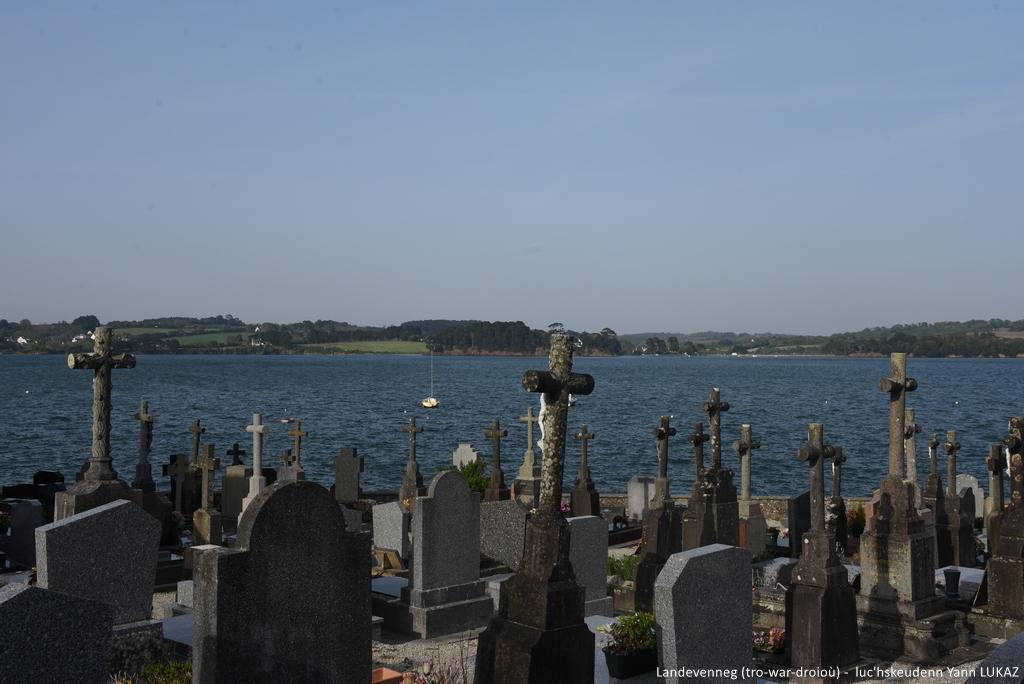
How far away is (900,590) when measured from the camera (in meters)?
10.9

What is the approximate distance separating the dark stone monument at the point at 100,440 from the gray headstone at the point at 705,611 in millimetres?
7357

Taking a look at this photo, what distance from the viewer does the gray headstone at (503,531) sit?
14078 millimetres

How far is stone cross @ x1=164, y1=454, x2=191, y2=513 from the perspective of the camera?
62.2 ft

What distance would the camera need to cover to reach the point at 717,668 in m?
7.85

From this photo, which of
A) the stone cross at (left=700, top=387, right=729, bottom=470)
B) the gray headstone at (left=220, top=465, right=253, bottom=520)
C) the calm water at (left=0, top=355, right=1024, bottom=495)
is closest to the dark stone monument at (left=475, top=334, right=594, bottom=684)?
the stone cross at (left=700, top=387, right=729, bottom=470)

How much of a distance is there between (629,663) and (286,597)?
10.1ft

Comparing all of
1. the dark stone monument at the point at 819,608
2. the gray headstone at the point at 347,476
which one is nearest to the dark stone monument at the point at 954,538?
the dark stone monument at the point at 819,608

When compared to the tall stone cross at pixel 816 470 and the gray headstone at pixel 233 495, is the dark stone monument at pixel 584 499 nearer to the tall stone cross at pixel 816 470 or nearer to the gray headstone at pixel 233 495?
the gray headstone at pixel 233 495

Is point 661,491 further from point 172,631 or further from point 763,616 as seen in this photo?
point 172,631

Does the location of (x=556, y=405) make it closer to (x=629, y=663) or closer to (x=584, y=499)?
(x=629, y=663)

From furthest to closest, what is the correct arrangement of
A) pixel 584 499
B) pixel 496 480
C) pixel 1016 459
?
pixel 584 499
pixel 496 480
pixel 1016 459

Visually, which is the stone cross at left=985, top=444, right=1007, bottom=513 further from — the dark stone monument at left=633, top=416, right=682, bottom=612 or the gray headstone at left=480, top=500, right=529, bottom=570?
the gray headstone at left=480, top=500, right=529, bottom=570

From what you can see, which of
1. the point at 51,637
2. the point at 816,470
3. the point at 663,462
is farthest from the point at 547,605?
the point at 663,462

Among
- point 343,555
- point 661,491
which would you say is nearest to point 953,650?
point 661,491
